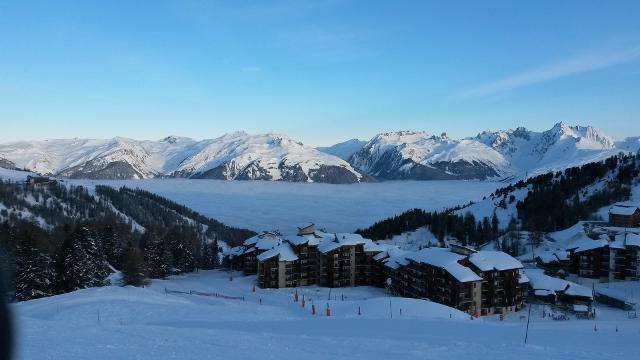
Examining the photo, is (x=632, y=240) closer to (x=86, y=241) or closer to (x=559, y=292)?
(x=559, y=292)

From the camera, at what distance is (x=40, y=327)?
2252cm

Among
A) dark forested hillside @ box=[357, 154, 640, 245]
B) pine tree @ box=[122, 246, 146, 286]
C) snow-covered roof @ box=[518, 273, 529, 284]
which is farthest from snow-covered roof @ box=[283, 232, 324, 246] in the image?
dark forested hillside @ box=[357, 154, 640, 245]

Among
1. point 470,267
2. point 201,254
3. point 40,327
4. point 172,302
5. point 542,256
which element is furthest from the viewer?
point 201,254

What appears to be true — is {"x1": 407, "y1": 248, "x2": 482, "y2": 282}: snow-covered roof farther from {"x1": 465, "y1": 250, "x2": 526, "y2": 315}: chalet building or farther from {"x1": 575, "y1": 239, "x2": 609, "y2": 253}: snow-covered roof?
{"x1": 575, "y1": 239, "x2": 609, "y2": 253}: snow-covered roof

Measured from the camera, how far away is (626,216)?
87.2m

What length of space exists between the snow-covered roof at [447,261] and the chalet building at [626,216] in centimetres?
5135

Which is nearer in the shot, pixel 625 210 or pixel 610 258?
pixel 610 258

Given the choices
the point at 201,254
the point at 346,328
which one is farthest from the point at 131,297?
the point at 201,254

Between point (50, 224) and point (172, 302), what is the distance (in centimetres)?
10654

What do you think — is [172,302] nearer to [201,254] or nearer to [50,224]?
[201,254]

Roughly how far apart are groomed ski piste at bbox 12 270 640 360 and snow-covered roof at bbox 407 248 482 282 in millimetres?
10414

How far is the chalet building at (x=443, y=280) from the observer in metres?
50.3

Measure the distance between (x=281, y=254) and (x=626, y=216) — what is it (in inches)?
2558

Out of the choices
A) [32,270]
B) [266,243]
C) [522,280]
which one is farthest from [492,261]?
[32,270]
